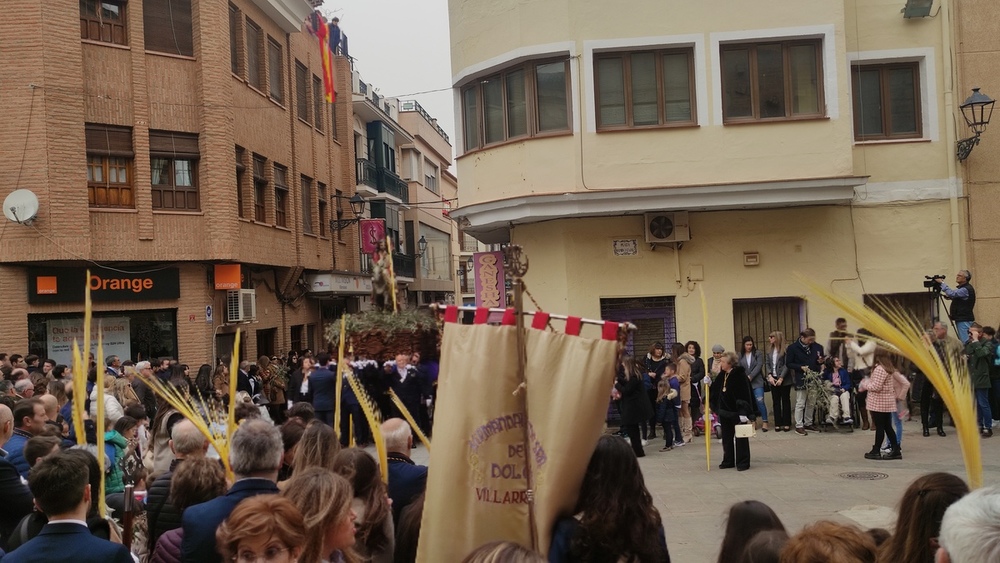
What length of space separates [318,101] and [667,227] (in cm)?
1745

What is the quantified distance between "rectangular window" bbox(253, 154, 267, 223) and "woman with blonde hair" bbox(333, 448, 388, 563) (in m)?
19.4

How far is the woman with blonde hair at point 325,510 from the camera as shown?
3883 mm

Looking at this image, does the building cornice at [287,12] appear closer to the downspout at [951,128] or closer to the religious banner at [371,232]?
the religious banner at [371,232]

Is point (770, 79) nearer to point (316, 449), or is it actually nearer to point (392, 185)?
point (316, 449)

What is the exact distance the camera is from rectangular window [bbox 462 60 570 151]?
1595 cm

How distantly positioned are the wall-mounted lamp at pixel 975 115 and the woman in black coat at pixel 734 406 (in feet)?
23.0

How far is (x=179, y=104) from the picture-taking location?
20750 millimetres

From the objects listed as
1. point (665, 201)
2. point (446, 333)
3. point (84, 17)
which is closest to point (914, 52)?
point (665, 201)

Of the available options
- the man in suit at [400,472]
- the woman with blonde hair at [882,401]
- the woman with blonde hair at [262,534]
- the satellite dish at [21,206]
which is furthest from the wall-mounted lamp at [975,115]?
the satellite dish at [21,206]

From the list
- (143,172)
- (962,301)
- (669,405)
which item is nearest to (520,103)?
(669,405)

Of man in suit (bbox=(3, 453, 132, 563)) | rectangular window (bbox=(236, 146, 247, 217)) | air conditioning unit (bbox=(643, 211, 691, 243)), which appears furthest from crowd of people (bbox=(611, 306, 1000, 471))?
rectangular window (bbox=(236, 146, 247, 217))

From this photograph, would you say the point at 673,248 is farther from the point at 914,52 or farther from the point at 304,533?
the point at 304,533

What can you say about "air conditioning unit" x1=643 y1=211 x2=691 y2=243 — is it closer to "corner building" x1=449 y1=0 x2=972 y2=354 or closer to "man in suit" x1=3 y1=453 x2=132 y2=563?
"corner building" x1=449 y1=0 x2=972 y2=354

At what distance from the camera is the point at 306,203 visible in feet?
92.5
